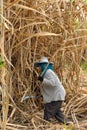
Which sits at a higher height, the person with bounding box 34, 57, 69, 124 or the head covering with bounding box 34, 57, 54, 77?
the head covering with bounding box 34, 57, 54, 77

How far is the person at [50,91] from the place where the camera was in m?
4.89

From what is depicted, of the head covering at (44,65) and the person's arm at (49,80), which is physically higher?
the head covering at (44,65)

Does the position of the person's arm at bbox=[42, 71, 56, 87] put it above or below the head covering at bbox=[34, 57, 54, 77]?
below

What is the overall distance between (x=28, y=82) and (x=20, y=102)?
294 millimetres

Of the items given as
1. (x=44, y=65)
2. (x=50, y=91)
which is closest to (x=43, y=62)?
(x=44, y=65)

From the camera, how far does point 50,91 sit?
16.2 feet

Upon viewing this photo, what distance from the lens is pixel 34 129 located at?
4559 mm

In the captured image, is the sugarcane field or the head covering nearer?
the sugarcane field

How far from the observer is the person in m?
4.89

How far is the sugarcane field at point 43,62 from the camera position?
4.79m

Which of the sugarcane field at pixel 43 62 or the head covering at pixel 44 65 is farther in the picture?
the head covering at pixel 44 65

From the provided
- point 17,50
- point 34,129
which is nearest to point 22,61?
point 17,50

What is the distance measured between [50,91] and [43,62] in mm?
394

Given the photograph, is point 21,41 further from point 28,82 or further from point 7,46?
point 28,82
